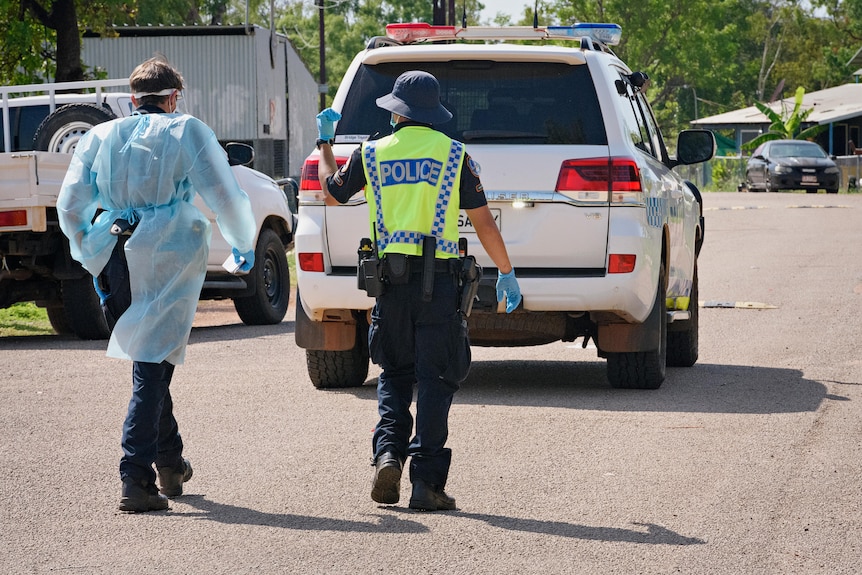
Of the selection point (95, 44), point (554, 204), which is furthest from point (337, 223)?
point (95, 44)

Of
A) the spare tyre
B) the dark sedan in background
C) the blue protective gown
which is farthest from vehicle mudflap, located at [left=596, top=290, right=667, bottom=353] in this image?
the dark sedan in background

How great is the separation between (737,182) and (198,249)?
4950cm

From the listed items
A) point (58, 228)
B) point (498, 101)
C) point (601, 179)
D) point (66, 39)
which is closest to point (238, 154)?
point (498, 101)

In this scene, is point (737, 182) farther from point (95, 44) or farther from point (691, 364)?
point (691, 364)

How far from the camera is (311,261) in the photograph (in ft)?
28.9

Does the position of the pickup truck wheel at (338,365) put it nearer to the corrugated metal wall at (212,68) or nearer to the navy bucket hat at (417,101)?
the navy bucket hat at (417,101)

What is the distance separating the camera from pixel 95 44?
3195cm

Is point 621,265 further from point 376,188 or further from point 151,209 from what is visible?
point 151,209

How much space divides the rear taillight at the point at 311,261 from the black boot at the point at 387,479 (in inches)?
112

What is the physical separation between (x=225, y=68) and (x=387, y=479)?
84.9 feet

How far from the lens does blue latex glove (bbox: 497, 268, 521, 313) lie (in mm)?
6430

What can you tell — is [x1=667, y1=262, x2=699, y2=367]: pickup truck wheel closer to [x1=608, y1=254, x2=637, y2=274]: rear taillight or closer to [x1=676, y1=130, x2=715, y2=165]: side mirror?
[x1=676, y1=130, x2=715, y2=165]: side mirror

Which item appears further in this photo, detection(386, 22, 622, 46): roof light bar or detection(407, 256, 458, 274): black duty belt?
detection(386, 22, 622, 46): roof light bar

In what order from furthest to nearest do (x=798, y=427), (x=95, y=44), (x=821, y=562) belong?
(x=95, y=44)
(x=798, y=427)
(x=821, y=562)
